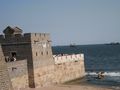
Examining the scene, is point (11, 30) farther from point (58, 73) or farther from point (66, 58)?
point (66, 58)

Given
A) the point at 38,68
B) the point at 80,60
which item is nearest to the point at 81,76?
the point at 80,60

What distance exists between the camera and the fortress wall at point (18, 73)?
104ft

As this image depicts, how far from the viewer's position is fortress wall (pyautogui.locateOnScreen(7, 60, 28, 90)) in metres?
31.6

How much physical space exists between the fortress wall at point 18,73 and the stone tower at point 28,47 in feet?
2.79

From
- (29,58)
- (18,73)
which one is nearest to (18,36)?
(29,58)

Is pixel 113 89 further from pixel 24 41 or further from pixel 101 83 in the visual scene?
pixel 24 41

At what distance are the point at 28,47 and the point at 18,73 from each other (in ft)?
12.5

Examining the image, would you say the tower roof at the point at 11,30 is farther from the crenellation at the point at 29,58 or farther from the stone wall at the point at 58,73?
the stone wall at the point at 58,73

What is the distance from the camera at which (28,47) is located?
117ft

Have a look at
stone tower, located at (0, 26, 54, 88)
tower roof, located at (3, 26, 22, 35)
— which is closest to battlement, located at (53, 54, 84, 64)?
stone tower, located at (0, 26, 54, 88)

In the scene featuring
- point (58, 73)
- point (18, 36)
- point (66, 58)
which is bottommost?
point (58, 73)

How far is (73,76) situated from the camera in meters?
45.6

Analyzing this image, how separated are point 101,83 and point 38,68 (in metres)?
12.8

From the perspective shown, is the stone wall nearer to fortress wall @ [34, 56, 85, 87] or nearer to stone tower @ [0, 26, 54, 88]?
fortress wall @ [34, 56, 85, 87]
